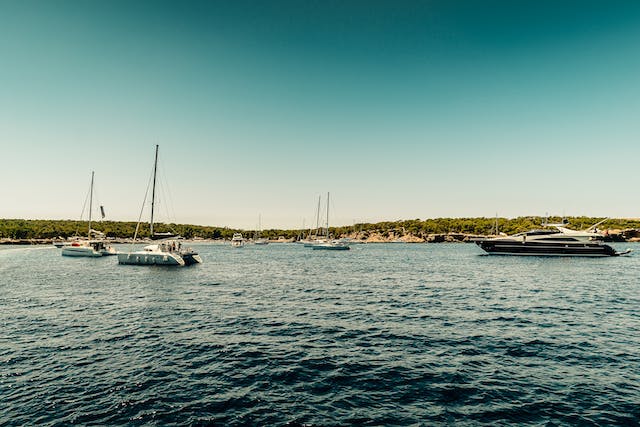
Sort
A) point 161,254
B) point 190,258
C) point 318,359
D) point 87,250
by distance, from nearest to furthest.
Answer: point 318,359 → point 161,254 → point 190,258 → point 87,250

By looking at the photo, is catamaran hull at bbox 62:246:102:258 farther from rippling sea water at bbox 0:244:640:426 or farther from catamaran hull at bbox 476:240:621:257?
catamaran hull at bbox 476:240:621:257

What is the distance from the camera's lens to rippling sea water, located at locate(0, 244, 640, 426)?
12781mm

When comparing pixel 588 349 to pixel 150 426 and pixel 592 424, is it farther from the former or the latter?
pixel 150 426

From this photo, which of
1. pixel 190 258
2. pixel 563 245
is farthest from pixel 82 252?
pixel 563 245

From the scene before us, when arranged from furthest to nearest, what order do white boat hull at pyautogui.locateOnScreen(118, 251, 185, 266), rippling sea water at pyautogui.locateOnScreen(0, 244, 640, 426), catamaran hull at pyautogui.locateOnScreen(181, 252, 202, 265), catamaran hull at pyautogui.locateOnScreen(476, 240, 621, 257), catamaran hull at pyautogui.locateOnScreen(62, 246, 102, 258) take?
1. catamaran hull at pyautogui.locateOnScreen(476, 240, 621, 257)
2. catamaran hull at pyautogui.locateOnScreen(62, 246, 102, 258)
3. catamaran hull at pyautogui.locateOnScreen(181, 252, 202, 265)
4. white boat hull at pyautogui.locateOnScreen(118, 251, 185, 266)
5. rippling sea water at pyautogui.locateOnScreen(0, 244, 640, 426)

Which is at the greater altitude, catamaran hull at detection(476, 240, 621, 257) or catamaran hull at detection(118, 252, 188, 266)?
catamaran hull at detection(476, 240, 621, 257)

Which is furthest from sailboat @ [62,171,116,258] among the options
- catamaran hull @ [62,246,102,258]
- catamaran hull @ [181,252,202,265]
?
catamaran hull @ [181,252,202,265]

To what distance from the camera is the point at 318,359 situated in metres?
18.1

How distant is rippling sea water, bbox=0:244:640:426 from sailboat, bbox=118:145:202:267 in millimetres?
26286

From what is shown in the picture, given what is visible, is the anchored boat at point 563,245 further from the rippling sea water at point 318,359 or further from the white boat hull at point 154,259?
the white boat hull at point 154,259

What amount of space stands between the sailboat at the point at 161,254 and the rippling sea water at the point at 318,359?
26.3 metres

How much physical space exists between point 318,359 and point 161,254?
53.7m

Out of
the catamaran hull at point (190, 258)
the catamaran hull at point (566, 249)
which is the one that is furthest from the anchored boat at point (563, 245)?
the catamaran hull at point (190, 258)

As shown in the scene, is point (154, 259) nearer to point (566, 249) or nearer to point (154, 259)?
point (154, 259)
